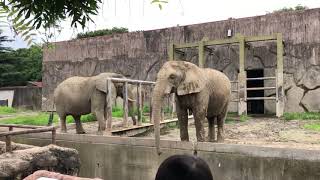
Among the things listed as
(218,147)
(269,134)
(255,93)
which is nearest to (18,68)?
(255,93)

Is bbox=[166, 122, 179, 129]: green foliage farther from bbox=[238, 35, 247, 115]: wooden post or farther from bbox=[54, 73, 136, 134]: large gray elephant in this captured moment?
bbox=[238, 35, 247, 115]: wooden post

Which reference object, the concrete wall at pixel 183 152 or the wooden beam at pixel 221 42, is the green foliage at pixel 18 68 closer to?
the wooden beam at pixel 221 42

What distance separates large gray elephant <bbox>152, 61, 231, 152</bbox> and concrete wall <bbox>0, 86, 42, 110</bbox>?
684 inches

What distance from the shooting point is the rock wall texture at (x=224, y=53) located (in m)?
13.4

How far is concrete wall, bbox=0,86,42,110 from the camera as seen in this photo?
24266 millimetres

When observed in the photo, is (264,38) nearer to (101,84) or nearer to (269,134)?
(269,134)

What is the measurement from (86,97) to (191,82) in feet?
11.9

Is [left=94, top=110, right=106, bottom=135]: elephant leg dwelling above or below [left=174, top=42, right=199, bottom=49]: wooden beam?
below

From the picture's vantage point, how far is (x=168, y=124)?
12.2m

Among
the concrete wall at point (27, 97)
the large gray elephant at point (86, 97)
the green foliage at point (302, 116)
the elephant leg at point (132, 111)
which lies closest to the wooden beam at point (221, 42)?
the green foliage at point (302, 116)

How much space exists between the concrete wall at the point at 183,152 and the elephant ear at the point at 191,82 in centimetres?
90

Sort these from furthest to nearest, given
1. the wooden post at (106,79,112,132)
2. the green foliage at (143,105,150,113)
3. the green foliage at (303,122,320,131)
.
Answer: the green foliage at (143,105,150,113)
the green foliage at (303,122,320,131)
the wooden post at (106,79,112,132)

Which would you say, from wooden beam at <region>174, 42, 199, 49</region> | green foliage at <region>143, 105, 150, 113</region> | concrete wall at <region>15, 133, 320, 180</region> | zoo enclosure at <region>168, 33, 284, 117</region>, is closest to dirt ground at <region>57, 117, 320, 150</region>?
zoo enclosure at <region>168, 33, 284, 117</region>

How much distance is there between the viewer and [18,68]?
3538 centimetres
